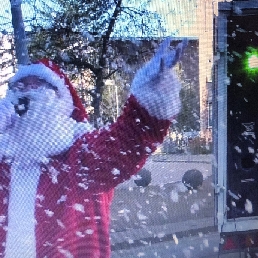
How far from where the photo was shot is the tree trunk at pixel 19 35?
1373 mm

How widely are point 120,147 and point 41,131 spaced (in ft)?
0.65

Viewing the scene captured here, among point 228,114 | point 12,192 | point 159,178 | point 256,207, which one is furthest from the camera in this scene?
point 256,207

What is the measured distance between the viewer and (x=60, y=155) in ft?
4.53

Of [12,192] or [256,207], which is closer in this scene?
[12,192]

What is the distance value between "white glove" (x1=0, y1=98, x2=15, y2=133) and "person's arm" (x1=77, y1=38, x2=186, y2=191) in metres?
0.18

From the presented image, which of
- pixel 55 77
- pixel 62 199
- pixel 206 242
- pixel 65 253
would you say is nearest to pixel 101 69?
pixel 55 77

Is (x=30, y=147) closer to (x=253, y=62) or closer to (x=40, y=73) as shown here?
(x=40, y=73)

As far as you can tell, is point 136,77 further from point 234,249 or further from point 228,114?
point 234,249

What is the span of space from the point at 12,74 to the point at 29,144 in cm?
17

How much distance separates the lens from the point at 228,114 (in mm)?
1774

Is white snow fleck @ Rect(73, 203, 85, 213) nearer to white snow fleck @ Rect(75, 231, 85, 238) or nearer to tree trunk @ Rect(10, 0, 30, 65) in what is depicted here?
white snow fleck @ Rect(75, 231, 85, 238)

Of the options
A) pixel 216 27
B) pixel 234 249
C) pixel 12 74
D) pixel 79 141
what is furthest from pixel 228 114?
pixel 12 74

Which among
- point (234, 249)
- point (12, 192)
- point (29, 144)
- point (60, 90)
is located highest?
point (60, 90)

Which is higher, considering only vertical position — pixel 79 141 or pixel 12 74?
pixel 12 74
